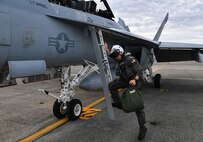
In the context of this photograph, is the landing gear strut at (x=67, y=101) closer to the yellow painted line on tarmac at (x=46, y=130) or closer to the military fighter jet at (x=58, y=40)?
the military fighter jet at (x=58, y=40)

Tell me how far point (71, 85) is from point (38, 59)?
1329 millimetres

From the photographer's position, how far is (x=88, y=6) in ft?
18.6

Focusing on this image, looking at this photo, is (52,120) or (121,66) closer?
(121,66)

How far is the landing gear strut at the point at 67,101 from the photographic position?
5.05m

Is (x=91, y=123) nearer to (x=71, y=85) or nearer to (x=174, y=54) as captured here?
(x=71, y=85)

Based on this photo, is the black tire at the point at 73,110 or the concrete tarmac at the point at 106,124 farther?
the black tire at the point at 73,110

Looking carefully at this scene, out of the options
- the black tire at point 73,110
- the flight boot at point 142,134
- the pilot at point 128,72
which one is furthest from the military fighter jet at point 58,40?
the flight boot at point 142,134

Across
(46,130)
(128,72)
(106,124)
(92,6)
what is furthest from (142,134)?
(92,6)

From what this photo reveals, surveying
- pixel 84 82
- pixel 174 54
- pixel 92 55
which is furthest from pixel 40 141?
pixel 174 54

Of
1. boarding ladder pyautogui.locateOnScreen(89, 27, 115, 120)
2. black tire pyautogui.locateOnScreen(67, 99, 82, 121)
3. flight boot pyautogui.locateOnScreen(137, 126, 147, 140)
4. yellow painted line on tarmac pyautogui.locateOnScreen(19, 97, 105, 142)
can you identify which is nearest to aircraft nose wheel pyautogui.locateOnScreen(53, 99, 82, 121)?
black tire pyautogui.locateOnScreen(67, 99, 82, 121)

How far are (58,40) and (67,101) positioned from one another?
5.21 feet

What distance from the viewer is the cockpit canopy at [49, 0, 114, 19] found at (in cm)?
520

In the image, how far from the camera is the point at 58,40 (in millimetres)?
4418

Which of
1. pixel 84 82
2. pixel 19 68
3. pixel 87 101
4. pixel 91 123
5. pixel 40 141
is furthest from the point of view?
pixel 87 101
